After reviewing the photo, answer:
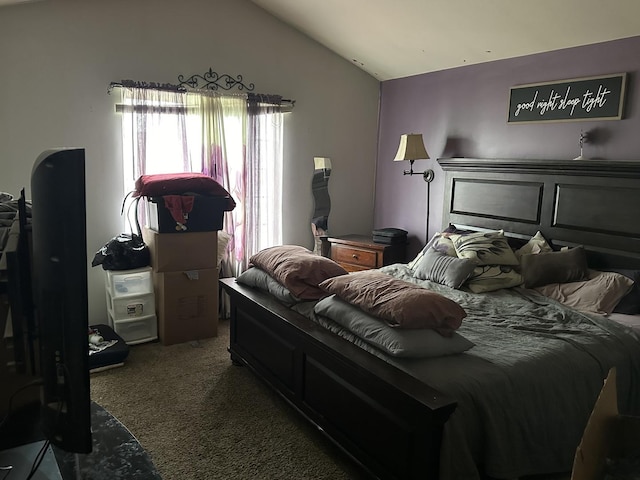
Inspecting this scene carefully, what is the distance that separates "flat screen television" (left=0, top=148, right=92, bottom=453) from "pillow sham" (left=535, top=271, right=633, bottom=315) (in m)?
2.58

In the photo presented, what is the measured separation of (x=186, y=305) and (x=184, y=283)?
167 millimetres

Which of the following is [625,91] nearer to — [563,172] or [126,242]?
[563,172]

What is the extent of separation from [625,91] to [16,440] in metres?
3.41

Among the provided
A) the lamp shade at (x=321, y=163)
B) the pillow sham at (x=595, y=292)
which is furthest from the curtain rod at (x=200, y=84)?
the pillow sham at (x=595, y=292)

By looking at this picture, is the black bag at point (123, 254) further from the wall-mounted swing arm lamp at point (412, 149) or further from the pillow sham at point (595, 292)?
the pillow sham at point (595, 292)

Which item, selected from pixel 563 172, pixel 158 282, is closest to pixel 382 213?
pixel 563 172

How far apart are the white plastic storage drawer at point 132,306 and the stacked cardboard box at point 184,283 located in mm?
52

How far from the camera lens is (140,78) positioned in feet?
12.1

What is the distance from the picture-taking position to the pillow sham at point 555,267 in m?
2.99

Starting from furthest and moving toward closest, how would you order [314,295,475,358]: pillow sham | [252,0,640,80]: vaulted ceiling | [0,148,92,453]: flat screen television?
[252,0,640,80]: vaulted ceiling → [314,295,475,358]: pillow sham → [0,148,92,453]: flat screen television

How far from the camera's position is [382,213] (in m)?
4.89

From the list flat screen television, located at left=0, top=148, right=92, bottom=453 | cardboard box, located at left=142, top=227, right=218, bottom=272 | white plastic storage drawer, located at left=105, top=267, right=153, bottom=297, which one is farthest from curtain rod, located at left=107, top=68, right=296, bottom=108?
flat screen television, located at left=0, top=148, right=92, bottom=453

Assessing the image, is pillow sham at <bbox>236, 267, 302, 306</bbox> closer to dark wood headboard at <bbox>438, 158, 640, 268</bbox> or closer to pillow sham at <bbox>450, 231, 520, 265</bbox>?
Answer: pillow sham at <bbox>450, 231, 520, 265</bbox>

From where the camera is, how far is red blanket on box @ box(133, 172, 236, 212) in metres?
3.44
